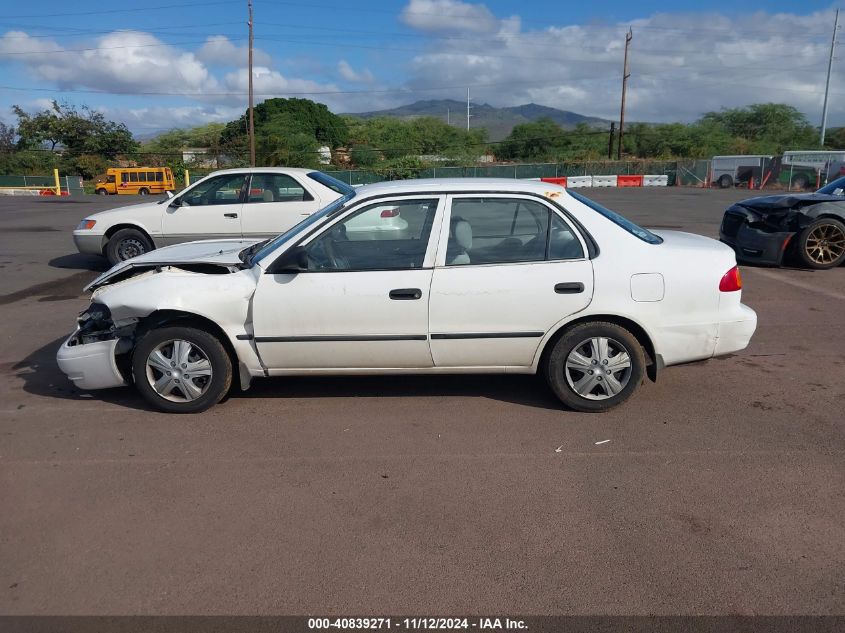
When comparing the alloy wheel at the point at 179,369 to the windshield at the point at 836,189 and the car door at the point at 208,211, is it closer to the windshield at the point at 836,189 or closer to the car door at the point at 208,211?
the car door at the point at 208,211

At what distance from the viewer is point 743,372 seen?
5684 millimetres

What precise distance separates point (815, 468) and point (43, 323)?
7.63m

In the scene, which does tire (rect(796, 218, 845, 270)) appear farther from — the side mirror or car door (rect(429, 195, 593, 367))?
the side mirror

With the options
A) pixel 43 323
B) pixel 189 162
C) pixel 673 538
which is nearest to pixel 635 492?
pixel 673 538

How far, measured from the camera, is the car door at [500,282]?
15.1 feet

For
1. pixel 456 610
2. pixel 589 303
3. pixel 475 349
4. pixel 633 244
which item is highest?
pixel 633 244

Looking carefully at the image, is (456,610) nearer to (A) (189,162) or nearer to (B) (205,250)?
(B) (205,250)

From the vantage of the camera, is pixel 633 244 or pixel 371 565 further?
pixel 633 244

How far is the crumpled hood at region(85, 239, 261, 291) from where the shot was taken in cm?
505

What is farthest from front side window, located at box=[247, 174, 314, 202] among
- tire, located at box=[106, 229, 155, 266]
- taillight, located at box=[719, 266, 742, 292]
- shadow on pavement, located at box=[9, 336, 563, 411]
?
taillight, located at box=[719, 266, 742, 292]

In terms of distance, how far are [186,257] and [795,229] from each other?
29.2 ft

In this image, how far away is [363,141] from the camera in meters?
76.8

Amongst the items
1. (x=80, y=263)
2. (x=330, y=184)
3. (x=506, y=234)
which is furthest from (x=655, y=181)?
(x=506, y=234)

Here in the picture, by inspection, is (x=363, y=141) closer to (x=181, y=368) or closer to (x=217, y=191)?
(x=217, y=191)
